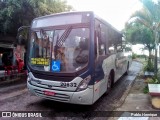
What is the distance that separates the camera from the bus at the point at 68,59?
5496mm

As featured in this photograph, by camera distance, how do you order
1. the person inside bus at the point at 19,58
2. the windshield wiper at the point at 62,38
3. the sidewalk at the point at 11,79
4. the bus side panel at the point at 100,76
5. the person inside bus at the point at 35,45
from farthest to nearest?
the person inside bus at the point at 19,58 < the sidewalk at the point at 11,79 < the person inside bus at the point at 35,45 < the bus side panel at the point at 100,76 < the windshield wiper at the point at 62,38

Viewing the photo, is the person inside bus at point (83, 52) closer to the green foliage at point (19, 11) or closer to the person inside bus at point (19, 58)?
the green foliage at point (19, 11)

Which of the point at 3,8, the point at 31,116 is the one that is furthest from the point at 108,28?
the point at 3,8

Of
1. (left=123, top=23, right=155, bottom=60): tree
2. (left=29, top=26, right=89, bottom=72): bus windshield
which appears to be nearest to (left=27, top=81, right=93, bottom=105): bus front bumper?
(left=29, top=26, right=89, bottom=72): bus windshield

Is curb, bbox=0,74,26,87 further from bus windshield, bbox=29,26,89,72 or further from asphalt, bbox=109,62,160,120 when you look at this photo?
asphalt, bbox=109,62,160,120

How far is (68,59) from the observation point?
5.64 meters

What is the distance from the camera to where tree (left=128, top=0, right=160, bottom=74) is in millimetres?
9969

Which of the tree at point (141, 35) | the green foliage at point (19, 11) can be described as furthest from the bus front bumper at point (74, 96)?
the tree at point (141, 35)

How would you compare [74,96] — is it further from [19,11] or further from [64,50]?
[19,11]

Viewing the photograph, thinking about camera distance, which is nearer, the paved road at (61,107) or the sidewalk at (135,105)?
the sidewalk at (135,105)

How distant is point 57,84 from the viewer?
222 inches

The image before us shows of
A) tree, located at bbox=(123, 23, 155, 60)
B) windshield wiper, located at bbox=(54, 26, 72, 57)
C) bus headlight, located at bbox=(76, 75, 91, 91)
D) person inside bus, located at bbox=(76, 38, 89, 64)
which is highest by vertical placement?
tree, located at bbox=(123, 23, 155, 60)

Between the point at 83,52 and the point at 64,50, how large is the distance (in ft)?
1.80

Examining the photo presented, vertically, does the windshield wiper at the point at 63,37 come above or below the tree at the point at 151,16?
below
